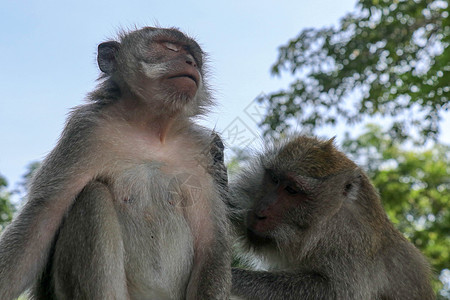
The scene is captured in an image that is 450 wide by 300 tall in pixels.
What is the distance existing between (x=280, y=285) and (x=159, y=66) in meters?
2.10

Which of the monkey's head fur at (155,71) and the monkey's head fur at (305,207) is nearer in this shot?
the monkey's head fur at (155,71)

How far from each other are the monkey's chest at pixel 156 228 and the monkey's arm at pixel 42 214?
282mm

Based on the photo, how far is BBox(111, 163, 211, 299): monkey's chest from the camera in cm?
340

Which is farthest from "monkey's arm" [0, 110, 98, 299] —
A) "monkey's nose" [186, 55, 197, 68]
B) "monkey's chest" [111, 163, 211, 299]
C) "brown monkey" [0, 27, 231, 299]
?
"monkey's nose" [186, 55, 197, 68]

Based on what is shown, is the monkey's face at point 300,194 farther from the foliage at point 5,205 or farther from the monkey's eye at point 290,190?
the foliage at point 5,205

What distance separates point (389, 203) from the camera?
1656cm

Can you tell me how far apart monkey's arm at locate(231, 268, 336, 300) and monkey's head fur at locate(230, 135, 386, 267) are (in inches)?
8.1

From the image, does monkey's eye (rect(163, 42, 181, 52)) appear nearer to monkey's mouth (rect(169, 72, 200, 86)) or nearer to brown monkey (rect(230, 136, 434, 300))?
monkey's mouth (rect(169, 72, 200, 86))

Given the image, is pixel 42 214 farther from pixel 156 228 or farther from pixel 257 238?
pixel 257 238

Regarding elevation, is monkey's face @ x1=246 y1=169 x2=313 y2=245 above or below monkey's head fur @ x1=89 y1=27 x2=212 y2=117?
below

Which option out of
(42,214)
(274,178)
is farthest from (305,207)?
(42,214)

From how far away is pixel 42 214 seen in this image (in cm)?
335

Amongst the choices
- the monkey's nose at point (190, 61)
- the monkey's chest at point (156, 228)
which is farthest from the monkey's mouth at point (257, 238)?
the monkey's nose at point (190, 61)

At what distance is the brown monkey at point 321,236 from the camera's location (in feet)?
15.0
